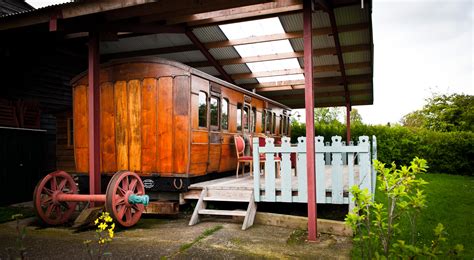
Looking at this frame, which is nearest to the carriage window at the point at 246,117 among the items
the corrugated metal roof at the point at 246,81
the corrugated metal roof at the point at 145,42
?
the corrugated metal roof at the point at 246,81

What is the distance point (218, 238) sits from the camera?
197 inches

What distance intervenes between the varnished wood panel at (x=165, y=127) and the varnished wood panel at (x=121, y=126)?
0.71 meters

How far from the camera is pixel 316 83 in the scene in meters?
11.7

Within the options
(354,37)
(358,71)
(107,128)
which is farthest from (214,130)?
(358,71)

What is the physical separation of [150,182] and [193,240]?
2.15 meters

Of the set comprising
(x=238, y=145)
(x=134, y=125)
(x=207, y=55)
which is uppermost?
(x=207, y=55)

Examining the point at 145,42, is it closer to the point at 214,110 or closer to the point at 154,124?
the point at 214,110

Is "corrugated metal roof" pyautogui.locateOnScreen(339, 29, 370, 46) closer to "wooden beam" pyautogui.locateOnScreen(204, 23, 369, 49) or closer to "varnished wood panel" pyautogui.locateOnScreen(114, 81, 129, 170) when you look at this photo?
"wooden beam" pyautogui.locateOnScreen(204, 23, 369, 49)

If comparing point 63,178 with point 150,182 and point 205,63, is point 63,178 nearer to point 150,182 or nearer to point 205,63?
point 150,182

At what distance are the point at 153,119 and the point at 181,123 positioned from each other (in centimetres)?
58

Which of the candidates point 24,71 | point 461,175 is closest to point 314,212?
point 24,71

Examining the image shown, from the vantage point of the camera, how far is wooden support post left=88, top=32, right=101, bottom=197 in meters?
6.16

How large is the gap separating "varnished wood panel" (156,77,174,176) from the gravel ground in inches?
44.4

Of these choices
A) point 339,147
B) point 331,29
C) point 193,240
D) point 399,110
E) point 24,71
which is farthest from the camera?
point 399,110
